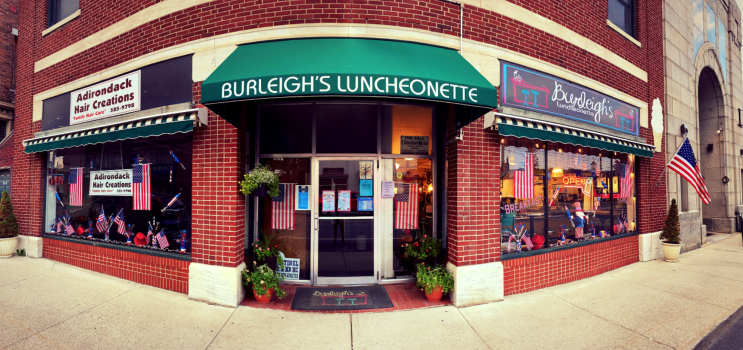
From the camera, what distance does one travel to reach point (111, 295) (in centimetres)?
489

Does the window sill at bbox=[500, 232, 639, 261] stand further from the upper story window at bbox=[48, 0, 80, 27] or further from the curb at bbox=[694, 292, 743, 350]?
the upper story window at bbox=[48, 0, 80, 27]

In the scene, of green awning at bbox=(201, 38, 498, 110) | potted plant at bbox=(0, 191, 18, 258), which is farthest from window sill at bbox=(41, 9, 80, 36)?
green awning at bbox=(201, 38, 498, 110)

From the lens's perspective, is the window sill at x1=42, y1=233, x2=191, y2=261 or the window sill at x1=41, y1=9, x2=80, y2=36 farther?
the window sill at x1=41, y1=9, x2=80, y2=36

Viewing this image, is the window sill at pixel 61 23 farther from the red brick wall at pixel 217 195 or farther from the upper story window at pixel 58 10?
the red brick wall at pixel 217 195

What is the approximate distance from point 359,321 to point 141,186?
509 cm

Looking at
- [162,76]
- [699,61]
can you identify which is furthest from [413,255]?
[699,61]

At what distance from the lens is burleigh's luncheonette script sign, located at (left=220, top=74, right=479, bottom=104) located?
3.89m

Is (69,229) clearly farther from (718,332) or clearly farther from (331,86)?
(718,332)

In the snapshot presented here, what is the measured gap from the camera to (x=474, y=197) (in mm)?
5035

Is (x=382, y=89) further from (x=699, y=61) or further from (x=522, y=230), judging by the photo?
(x=699, y=61)

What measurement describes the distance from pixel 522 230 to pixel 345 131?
4.01m

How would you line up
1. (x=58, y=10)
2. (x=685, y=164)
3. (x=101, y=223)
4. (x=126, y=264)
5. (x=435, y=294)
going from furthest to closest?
(x=58, y=10) → (x=685, y=164) → (x=101, y=223) → (x=126, y=264) → (x=435, y=294)

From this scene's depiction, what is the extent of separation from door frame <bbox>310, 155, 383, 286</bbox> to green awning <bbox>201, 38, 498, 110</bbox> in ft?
6.00

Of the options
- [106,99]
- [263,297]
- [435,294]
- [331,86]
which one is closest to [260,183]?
[263,297]
